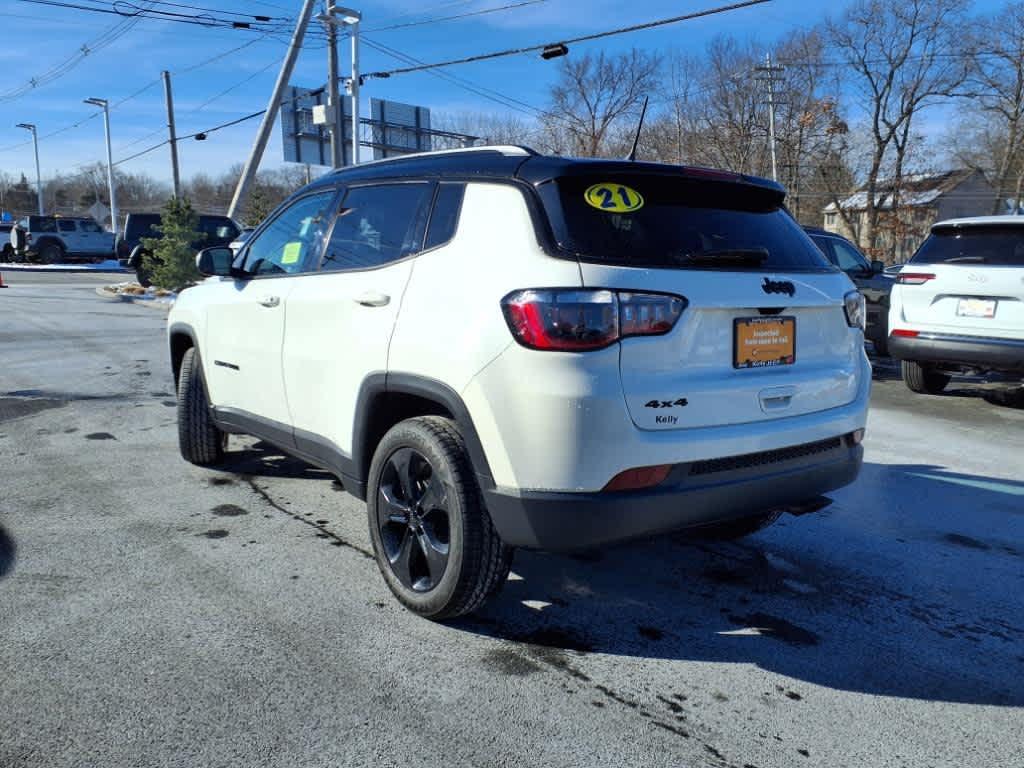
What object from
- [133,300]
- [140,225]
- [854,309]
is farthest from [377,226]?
[140,225]

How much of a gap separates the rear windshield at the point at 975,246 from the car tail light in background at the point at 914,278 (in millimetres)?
137

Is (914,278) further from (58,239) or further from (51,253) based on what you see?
(51,253)

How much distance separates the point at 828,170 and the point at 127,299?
3678 centimetres

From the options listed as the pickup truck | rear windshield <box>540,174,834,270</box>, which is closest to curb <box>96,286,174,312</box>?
the pickup truck

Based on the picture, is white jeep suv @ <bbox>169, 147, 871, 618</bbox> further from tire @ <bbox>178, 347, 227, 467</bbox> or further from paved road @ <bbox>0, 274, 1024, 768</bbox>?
tire @ <bbox>178, 347, 227, 467</bbox>

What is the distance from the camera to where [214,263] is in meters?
4.61

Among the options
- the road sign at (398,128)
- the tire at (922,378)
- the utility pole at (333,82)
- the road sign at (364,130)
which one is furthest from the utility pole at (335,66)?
the tire at (922,378)

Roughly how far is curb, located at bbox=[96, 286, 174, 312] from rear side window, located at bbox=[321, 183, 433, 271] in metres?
14.8

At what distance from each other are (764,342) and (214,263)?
10.3 feet

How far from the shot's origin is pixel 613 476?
2658 millimetres

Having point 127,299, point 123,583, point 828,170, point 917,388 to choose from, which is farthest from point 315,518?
point 828,170

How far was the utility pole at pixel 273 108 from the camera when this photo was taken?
2048 centimetres

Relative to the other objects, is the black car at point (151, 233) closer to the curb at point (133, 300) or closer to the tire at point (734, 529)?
the curb at point (133, 300)

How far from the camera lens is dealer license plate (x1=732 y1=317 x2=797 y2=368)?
2.91 metres
